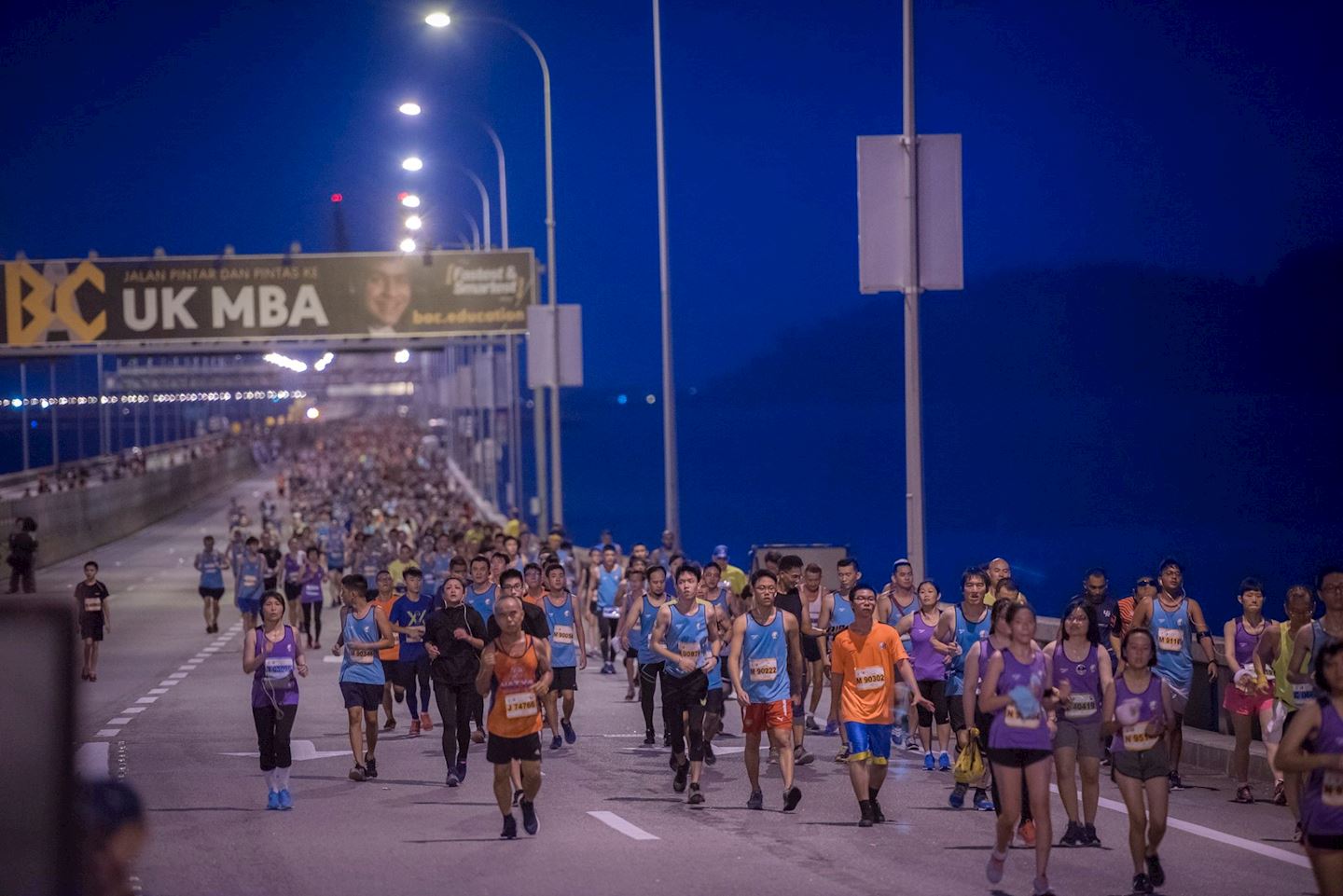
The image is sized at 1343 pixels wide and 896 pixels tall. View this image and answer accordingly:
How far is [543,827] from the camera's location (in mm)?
12922

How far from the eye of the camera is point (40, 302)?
44.2m

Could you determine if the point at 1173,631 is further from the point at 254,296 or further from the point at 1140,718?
the point at 254,296

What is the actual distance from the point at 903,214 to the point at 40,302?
3067 centimetres

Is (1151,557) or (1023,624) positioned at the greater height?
(1023,624)

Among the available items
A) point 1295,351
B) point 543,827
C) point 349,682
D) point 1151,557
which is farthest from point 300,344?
point 1295,351

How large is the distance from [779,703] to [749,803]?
2.54ft

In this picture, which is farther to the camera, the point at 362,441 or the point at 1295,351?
the point at 1295,351

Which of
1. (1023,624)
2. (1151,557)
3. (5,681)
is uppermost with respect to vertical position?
(5,681)

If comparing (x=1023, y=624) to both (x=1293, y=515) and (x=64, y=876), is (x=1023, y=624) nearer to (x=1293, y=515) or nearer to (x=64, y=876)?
(x=64, y=876)

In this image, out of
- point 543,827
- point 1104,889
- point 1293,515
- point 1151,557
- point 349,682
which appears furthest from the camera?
point 1293,515

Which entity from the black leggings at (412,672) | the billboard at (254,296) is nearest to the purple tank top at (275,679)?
the black leggings at (412,672)

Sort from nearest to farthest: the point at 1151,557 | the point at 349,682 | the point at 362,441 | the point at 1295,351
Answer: the point at 349,682
the point at 1151,557
the point at 362,441
the point at 1295,351

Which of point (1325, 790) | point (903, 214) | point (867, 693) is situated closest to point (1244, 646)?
point (867, 693)

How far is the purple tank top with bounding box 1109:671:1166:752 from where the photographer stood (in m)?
10.5
